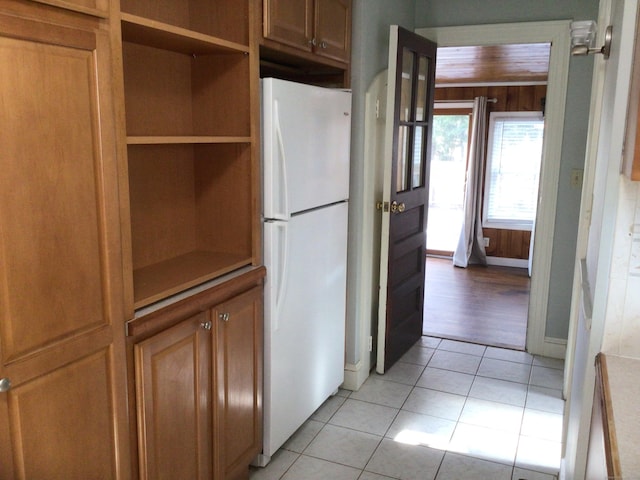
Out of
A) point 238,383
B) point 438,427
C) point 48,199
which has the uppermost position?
point 48,199

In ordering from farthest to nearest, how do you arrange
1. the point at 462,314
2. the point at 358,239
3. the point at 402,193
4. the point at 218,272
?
the point at 462,314, the point at 402,193, the point at 358,239, the point at 218,272

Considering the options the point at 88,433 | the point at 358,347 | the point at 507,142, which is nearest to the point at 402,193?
the point at 358,347

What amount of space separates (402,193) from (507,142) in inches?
157

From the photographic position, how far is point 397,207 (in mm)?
3336

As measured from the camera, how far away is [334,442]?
8.87 feet

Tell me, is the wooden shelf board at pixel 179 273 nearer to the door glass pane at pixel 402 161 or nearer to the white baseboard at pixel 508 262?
the door glass pane at pixel 402 161

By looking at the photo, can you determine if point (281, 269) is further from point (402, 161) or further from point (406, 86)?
point (406, 86)

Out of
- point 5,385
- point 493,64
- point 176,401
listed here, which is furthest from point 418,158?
point 5,385

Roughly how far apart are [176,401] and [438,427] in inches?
61.2

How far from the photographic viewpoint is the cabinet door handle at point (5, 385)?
1.22 m

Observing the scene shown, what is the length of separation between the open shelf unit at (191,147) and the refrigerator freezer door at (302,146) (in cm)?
10

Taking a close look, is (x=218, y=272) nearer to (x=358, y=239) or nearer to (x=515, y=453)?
(x=358, y=239)

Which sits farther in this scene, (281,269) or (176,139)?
(281,269)

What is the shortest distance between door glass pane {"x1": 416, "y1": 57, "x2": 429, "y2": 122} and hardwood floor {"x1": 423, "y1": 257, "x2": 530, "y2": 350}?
1.66 metres
